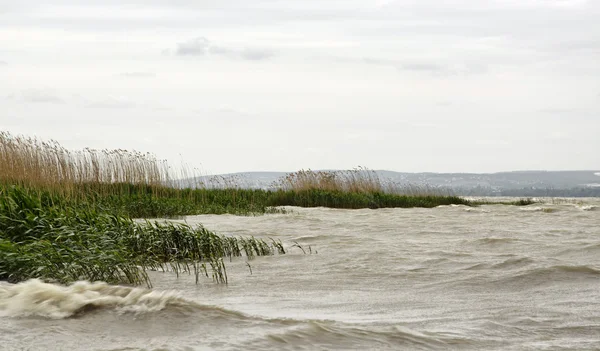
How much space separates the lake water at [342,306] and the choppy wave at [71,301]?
0.04 ft

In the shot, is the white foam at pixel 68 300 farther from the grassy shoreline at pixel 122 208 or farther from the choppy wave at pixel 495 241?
the choppy wave at pixel 495 241

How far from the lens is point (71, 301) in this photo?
229 inches

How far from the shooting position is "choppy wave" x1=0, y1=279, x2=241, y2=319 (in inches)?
224

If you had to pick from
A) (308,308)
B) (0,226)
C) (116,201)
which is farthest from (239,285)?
(116,201)

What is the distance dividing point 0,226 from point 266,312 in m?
4.61

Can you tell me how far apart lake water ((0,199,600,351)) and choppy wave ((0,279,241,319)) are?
0.04ft

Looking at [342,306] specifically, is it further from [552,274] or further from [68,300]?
[552,274]

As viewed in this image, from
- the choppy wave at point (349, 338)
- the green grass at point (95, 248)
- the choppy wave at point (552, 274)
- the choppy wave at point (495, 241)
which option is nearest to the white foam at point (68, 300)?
the green grass at point (95, 248)

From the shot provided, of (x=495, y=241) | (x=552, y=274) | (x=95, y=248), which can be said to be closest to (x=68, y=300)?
(x=95, y=248)

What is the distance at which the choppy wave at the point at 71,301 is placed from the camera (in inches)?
224

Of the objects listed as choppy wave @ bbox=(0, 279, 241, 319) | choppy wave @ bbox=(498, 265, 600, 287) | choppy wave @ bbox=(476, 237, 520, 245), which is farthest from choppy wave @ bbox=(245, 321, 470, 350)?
choppy wave @ bbox=(476, 237, 520, 245)

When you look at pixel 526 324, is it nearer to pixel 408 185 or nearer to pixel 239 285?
pixel 239 285

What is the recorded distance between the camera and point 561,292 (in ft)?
23.6

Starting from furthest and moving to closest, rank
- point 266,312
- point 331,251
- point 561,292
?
point 331,251 < point 561,292 < point 266,312
